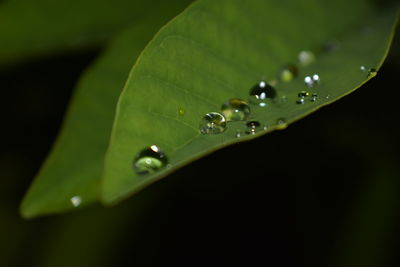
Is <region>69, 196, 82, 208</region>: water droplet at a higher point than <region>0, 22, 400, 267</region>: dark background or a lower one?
lower

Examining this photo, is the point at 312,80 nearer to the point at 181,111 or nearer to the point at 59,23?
the point at 181,111

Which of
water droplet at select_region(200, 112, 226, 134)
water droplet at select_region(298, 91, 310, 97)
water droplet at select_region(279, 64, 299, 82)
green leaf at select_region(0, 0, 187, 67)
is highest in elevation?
green leaf at select_region(0, 0, 187, 67)

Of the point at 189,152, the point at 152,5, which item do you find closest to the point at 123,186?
the point at 189,152

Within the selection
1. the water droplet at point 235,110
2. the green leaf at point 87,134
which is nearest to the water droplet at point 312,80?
the water droplet at point 235,110

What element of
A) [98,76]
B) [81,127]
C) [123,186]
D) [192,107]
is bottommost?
[123,186]

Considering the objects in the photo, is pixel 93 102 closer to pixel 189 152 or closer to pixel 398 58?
pixel 189 152

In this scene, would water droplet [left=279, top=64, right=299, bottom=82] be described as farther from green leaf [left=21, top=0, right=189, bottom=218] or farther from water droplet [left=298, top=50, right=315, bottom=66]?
green leaf [left=21, top=0, right=189, bottom=218]

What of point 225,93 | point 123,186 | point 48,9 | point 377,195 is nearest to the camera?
point 123,186

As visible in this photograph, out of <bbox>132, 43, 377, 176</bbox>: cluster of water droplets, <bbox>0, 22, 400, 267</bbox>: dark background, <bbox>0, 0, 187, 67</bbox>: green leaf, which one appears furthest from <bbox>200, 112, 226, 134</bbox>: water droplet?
<bbox>0, 22, 400, 267</bbox>: dark background
